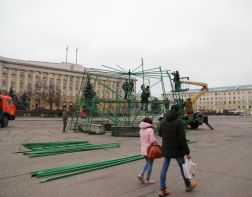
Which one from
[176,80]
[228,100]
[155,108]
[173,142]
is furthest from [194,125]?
[228,100]

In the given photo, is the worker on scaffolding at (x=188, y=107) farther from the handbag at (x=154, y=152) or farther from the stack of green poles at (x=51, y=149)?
the handbag at (x=154, y=152)

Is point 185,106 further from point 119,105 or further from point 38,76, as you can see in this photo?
point 38,76

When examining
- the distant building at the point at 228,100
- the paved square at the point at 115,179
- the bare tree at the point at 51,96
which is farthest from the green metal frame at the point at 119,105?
the distant building at the point at 228,100

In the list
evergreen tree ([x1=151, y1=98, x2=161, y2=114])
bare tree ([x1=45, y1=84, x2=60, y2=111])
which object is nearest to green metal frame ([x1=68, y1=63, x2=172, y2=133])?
evergreen tree ([x1=151, y1=98, x2=161, y2=114])

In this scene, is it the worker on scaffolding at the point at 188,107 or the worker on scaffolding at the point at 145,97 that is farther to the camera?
the worker on scaffolding at the point at 188,107

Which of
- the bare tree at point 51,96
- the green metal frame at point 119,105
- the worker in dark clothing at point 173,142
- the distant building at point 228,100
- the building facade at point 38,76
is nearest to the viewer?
the worker in dark clothing at point 173,142

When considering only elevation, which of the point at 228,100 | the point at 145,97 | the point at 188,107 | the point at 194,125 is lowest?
the point at 194,125

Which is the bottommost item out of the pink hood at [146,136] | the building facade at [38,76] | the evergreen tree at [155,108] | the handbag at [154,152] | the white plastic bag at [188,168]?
the white plastic bag at [188,168]

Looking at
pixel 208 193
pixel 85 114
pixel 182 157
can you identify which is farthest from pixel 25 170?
pixel 85 114

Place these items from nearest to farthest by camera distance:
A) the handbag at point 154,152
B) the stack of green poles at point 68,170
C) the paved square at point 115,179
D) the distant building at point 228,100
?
the paved square at point 115,179 → the handbag at point 154,152 → the stack of green poles at point 68,170 → the distant building at point 228,100

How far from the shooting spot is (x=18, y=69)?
89.4 m

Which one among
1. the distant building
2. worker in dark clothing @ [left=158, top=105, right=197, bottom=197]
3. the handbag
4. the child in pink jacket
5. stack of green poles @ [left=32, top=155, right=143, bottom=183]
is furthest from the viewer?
the distant building

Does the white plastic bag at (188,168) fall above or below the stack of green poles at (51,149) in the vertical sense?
above

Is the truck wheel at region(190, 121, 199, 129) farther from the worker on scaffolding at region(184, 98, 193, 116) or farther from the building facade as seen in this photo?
the building facade
